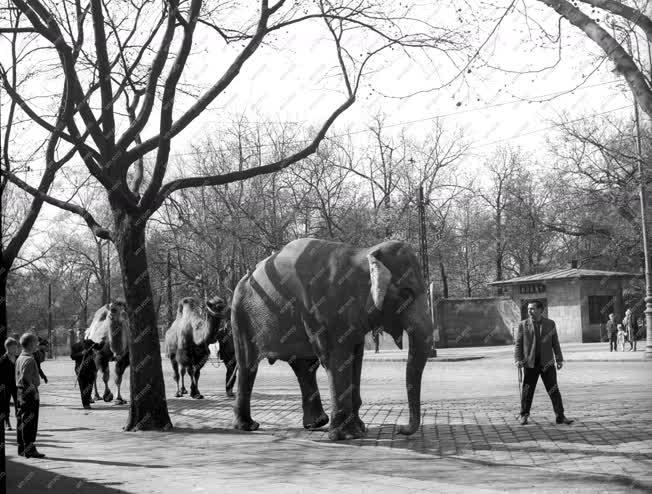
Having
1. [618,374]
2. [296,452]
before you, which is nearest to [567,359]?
[618,374]

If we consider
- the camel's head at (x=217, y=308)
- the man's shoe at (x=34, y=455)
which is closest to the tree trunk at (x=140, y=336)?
the man's shoe at (x=34, y=455)

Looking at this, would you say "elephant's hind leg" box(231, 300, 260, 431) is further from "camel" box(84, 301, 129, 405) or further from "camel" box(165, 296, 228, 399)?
"camel" box(84, 301, 129, 405)

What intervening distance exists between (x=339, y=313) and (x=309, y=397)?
200 centimetres

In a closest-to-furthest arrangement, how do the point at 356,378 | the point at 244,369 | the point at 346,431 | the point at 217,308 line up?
1. the point at 346,431
2. the point at 356,378
3. the point at 244,369
4. the point at 217,308

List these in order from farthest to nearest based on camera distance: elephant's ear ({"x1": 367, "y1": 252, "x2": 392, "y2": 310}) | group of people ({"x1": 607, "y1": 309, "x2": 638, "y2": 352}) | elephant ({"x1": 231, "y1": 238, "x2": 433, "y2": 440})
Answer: group of people ({"x1": 607, "y1": 309, "x2": 638, "y2": 352}) < elephant ({"x1": 231, "y1": 238, "x2": 433, "y2": 440}) < elephant's ear ({"x1": 367, "y1": 252, "x2": 392, "y2": 310})

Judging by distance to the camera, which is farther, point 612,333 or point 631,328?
point 631,328

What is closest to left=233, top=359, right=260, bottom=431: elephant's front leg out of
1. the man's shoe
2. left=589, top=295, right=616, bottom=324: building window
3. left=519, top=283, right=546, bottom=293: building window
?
the man's shoe

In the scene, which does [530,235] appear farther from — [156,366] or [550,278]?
[156,366]

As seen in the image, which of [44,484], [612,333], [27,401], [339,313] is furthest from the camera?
[612,333]

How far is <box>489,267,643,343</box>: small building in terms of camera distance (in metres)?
46.1

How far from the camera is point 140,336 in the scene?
14438mm

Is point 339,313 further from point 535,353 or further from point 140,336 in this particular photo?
point 140,336

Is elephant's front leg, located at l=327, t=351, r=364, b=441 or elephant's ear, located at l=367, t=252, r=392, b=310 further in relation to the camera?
elephant's front leg, located at l=327, t=351, r=364, b=441

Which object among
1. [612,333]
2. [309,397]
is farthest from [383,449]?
[612,333]
